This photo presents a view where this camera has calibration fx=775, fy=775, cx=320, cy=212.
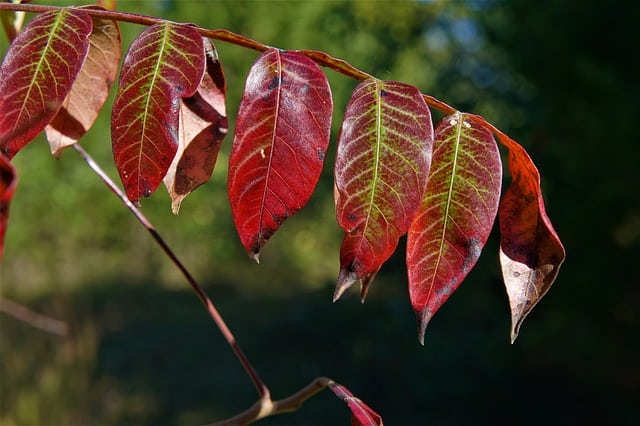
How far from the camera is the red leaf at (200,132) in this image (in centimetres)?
56

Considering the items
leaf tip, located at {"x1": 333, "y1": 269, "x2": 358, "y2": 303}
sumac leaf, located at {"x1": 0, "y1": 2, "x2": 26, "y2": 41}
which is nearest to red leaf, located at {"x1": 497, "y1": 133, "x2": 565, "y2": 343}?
leaf tip, located at {"x1": 333, "y1": 269, "x2": 358, "y2": 303}

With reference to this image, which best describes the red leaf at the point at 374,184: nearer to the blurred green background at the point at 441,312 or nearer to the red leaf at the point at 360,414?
the red leaf at the point at 360,414

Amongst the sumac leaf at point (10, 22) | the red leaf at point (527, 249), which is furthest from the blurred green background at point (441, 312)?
the red leaf at point (527, 249)

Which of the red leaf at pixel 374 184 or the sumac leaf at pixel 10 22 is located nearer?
the red leaf at pixel 374 184

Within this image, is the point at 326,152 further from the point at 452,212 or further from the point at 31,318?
the point at 31,318

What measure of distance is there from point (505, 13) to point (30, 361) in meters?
3.58

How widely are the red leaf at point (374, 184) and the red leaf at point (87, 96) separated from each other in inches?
8.7

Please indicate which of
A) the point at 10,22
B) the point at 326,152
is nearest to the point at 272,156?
the point at 326,152

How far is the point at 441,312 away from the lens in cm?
587

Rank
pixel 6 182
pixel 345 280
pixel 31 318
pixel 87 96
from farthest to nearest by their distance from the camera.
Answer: pixel 31 318
pixel 87 96
pixel 345 280
pixel 6 182

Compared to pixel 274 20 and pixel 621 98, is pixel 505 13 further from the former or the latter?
pixel 274 20

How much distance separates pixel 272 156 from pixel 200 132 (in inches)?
3.6

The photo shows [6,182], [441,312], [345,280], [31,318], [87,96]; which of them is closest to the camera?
[6,182]

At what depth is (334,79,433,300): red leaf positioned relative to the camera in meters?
0.50
